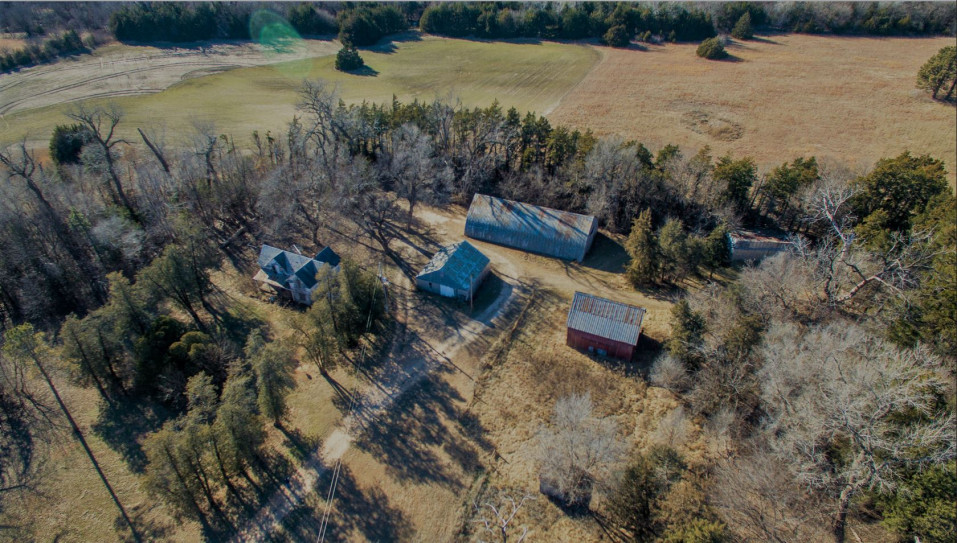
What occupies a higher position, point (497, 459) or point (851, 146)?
point (851, 146)

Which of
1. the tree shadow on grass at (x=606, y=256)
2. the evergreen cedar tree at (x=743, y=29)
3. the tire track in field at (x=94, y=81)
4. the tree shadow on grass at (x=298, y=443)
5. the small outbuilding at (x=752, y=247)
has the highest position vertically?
the evergreen cedar tree at (x=743, y=29)

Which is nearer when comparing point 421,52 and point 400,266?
point 400,266

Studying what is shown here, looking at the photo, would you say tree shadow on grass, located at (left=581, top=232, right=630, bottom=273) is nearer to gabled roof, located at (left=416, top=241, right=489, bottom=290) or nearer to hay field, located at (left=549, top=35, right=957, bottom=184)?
gabled roof, located at (left=416, top=241, right=489, bottom=290)

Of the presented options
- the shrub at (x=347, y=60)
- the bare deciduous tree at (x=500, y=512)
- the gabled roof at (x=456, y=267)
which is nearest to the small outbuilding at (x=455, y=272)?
the gabled roof at (x=456, y=267)

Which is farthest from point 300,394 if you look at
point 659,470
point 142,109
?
point 142,109

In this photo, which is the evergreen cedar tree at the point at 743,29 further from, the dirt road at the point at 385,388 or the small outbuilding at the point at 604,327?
the small outbuilding at the point at 604,327

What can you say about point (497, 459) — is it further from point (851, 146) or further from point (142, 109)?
point (142, 109)

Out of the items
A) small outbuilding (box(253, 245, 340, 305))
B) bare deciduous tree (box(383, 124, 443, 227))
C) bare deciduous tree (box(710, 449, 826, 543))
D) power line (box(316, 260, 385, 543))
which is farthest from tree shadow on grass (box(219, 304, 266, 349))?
bare deciduous tree (box(710, 449, 826, 543))
